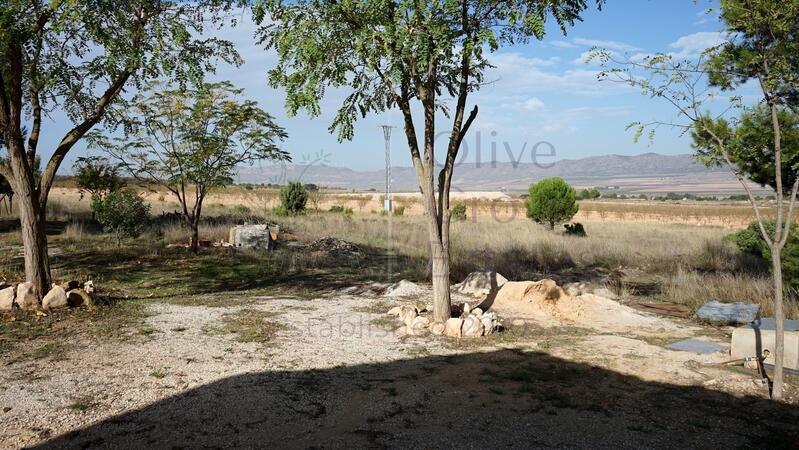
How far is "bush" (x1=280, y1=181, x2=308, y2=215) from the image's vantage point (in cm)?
3120

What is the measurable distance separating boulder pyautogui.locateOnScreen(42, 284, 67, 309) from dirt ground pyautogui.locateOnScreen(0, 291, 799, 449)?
58.7 inches

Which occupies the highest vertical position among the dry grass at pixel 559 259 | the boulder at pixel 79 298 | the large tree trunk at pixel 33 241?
the large tree trunk at pixel 33 241

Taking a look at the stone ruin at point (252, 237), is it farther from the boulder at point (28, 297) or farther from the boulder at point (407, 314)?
the boulder at point (407, 314)

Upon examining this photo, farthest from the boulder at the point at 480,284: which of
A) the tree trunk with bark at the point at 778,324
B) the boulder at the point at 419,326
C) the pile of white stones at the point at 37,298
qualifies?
the pile of white stones at the point at 37,298

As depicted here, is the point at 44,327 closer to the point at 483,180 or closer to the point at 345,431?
the point at 345,431

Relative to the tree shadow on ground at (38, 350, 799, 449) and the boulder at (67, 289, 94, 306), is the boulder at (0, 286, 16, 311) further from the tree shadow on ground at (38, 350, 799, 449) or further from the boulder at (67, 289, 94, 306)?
the tree shadow on ground at (38, 350, 799, 449)

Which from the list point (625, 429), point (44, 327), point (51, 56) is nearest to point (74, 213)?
point (51, 56)

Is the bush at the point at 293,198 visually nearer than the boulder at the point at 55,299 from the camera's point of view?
No

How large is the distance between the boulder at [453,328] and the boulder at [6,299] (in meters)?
6.39

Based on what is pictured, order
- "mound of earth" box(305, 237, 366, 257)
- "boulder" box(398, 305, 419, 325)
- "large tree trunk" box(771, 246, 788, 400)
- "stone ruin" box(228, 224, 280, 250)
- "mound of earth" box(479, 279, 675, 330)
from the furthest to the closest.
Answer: "mound of earth" box(305, 237, 366, 257) < "stone ruin" box(228, 224, 280, 250) < "mound of earth" box(479, 279, 675, 330) < "boulder" box(398, 305, 419, 325) < "large tree trunk" box(771, 246, 788, 400)

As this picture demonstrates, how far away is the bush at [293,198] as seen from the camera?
31203 millimetres

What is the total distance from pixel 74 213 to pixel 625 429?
27405 mm

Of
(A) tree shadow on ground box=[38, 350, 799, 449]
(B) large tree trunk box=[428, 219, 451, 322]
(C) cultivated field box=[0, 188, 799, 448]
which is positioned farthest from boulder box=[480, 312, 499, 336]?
(A) tree shadow on ground box=[38, 350, 799, 449]

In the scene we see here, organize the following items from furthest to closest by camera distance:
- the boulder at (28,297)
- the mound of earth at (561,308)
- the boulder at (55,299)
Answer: the mound of earth at (561,308) < the boulder at (55,299) < the boulder at (28,297)
